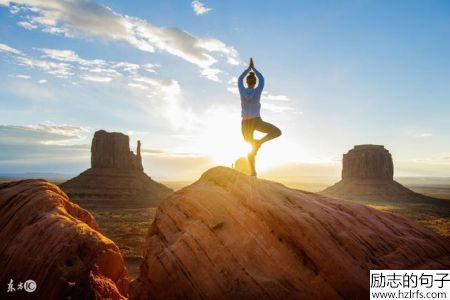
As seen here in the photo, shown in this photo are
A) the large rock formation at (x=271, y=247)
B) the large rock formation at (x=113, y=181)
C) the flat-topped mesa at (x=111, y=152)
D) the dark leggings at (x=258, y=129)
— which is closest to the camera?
the large rock formation at (x=271, y=247)

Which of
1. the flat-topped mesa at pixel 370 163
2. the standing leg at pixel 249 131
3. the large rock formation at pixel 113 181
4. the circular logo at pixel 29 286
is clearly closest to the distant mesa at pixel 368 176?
the flat-topped mesa at pixel 370 163

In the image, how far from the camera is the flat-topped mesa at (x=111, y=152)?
8994 cm

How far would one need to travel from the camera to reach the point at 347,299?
227 inches

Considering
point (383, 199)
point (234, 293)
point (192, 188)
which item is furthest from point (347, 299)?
point (383, 199)

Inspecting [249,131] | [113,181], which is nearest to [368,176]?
[113,181]

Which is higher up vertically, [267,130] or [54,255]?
[267,130]

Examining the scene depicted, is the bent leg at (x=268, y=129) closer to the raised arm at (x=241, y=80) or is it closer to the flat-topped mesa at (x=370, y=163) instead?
the raised arm at (x=241, y=80)

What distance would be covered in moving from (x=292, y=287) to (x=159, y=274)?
3.00 meters

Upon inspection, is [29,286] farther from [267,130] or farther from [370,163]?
[370,163]

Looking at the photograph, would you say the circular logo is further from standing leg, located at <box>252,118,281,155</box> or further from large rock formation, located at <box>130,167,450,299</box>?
Answer: standing leg, located at <box>252,118,281,155</box>

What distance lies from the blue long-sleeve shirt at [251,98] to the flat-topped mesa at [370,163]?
314 ft

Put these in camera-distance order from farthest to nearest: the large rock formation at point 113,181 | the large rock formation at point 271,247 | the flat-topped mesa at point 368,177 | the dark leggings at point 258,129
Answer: the flat-topped mesa at point 368,177
the large rock formation at point 113,181
the dark leggings at point 258,129
the large rock formation at point 271,247

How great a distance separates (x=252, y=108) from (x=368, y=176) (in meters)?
95.9

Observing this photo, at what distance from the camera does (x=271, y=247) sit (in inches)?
261
